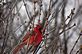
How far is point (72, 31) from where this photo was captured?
3.98 m

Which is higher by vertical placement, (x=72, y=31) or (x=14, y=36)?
(x=14, y=36)

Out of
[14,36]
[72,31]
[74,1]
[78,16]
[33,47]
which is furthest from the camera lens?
[74,1]

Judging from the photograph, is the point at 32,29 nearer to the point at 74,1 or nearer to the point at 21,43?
the point at 21,43

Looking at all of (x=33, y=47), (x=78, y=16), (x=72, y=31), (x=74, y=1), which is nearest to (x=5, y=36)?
(x=33, y=47)

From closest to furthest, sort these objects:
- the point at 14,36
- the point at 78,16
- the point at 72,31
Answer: the point at 14,36 < the point at 72,31 < the point at 78,16

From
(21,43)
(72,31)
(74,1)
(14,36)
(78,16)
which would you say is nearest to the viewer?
(21,43)

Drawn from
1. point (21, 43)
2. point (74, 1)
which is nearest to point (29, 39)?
point (21, 43)

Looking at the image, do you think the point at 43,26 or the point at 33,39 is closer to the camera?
the point at 33,39

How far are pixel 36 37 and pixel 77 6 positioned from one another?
2.43m

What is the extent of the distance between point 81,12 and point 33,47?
2.39m

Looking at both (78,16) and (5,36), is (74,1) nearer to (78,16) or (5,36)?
(78,16)

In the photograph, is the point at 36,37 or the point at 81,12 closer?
the point at 36,37

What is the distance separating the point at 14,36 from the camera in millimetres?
2699

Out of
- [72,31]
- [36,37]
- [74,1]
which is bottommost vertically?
[72,31]
